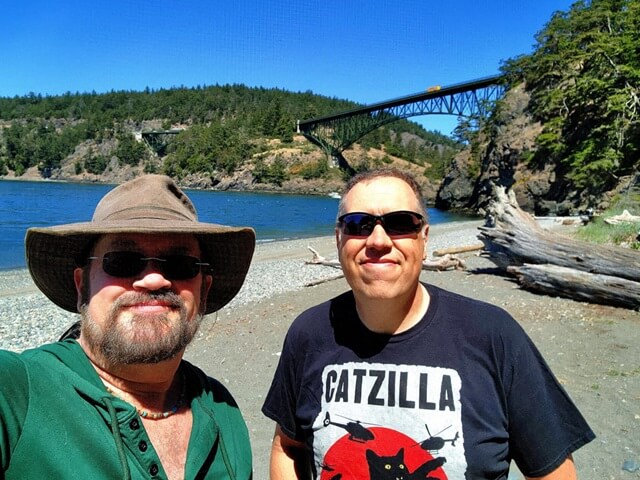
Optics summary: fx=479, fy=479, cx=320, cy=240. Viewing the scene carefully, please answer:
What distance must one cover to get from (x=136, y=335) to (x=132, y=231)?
36cm

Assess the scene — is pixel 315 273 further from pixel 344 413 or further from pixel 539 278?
pixel 344 413

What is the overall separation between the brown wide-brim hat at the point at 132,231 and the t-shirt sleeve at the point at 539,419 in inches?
46.7

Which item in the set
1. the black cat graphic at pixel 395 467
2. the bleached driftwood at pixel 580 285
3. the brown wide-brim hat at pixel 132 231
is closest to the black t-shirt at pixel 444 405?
the black cat graphic at pixel 395 467

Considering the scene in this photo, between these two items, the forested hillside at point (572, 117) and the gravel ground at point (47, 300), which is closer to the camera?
the gravel ground at point (47, 300)

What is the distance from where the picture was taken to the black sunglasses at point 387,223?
1828 mm

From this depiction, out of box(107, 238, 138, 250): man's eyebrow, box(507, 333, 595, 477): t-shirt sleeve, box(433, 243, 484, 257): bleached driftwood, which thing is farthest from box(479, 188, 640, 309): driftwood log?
box(107, 238, 138, 250): man's eyebrow

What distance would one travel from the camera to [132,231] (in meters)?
1.67

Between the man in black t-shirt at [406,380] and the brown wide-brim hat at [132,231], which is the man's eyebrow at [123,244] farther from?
the man in black t-shirt at [406,380]

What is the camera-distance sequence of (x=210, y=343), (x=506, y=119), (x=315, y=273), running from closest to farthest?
(x=210, y=343)
(x=315, y=273)
(x=506, y=119)

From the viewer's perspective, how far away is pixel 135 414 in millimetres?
1492

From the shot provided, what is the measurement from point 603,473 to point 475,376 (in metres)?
2.69

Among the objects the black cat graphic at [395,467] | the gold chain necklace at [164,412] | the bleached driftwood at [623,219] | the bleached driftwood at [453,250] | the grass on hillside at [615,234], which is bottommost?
the bleached driftwood at [453,250]

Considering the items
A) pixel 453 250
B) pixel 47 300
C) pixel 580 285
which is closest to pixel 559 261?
pixel 580 285

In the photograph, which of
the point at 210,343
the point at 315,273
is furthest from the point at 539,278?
the point at 315,273
